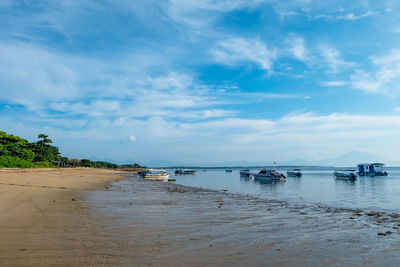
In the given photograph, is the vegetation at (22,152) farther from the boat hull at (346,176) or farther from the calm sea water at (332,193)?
the boat hull at (346,176)

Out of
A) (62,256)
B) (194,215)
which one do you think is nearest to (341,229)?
(194,215)

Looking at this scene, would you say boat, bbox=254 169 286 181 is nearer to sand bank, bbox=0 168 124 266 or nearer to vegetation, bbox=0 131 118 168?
vegetation, bbox=0 131 118 168

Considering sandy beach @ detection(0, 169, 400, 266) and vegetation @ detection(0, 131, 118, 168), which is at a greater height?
vegetation @ detection(0, 131, 118, 168)

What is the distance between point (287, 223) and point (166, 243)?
673cm

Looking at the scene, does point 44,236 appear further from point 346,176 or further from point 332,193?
point 346,176

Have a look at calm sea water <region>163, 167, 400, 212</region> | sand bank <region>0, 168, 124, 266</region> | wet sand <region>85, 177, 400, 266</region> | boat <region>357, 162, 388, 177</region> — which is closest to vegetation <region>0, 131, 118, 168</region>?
calm sea water <region>163, 167, 400, 212</region>

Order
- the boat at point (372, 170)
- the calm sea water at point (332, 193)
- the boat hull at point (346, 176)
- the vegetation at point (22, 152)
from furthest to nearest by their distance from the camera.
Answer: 1. the boat at point (372, 170)
2. the boat hull at point (346, 176)
3. the vegetation at point (22, 152)
4. the calm sea water at point (332, 193)

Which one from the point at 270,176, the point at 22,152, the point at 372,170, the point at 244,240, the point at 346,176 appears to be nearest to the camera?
the point at 244,240

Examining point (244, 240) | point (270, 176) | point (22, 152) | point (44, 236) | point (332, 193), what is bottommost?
point (332, 193)

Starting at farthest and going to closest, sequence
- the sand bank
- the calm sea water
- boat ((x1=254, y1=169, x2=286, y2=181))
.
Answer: boat ((x1=254, y1=169, x2=286, y2=181))
the calm sea water
the sand bank

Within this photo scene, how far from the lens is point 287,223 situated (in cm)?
1303

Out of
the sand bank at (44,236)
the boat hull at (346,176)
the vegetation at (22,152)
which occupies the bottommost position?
the boat hull at (346,176)

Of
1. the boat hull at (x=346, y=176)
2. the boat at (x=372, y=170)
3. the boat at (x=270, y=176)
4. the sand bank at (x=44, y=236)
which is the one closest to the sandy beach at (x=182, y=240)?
the sand bank at (x=44, y=236)

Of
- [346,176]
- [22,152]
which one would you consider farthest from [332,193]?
[22,152]
